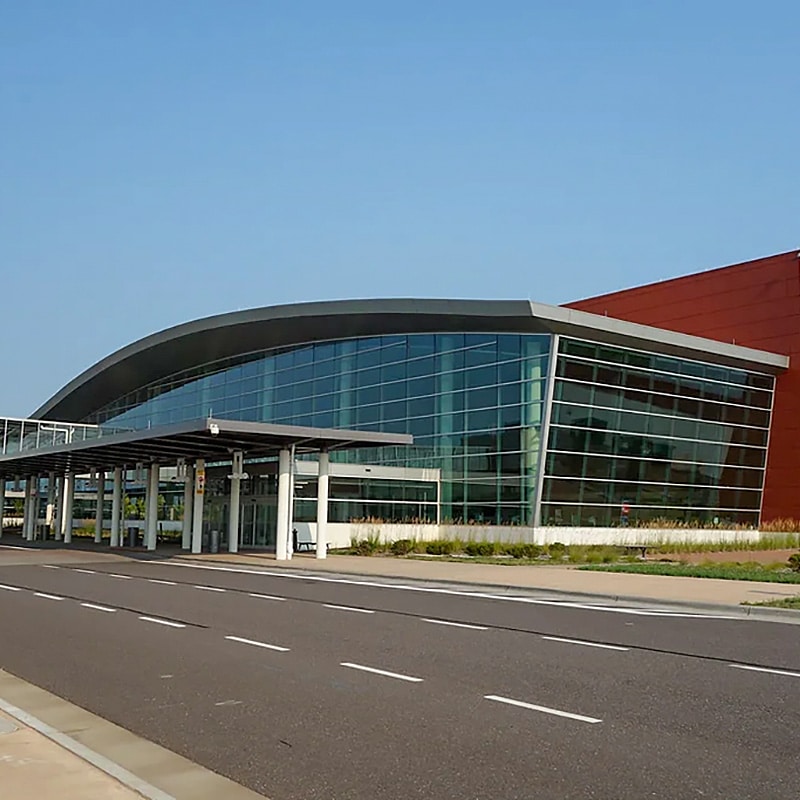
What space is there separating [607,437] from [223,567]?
17116 mm

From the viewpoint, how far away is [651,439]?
1693 inches

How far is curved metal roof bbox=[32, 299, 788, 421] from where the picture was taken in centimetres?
3928

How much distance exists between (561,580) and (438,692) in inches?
584

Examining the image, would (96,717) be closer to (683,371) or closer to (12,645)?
(12,645)

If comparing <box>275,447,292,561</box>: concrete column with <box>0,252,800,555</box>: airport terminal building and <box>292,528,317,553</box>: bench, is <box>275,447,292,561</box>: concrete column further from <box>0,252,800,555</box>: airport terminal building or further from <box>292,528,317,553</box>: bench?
<box>292,528,317,553</box>: bench

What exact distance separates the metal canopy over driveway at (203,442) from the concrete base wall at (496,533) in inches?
168

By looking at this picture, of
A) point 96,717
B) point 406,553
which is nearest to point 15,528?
point 406,553

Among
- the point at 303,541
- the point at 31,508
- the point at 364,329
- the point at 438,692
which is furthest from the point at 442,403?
the point at 438,692

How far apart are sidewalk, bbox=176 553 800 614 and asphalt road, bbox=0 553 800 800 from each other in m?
1.93

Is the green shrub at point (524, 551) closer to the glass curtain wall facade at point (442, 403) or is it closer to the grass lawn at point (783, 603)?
the glass curtain wall facade at point (442, 403)

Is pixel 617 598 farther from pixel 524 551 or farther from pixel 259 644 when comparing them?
pixel 524 551

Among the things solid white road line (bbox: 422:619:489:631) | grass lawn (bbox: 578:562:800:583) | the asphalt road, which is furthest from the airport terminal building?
the asphalt road

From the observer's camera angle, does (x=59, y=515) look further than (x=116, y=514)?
Yes

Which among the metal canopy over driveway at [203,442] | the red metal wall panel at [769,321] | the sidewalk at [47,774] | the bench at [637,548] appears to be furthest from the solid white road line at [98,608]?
the red metal wall panel at [769,321]
